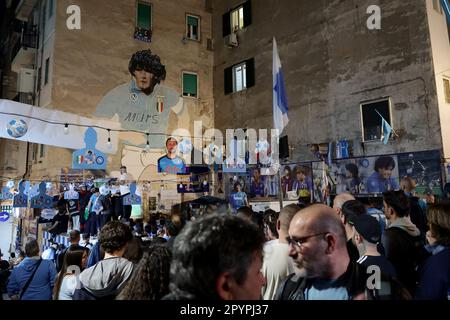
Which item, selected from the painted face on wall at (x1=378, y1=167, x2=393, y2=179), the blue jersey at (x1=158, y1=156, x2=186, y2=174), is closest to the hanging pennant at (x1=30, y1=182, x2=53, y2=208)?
the blue jersey at (x1=158, y1=156, x2=186, y2=174)

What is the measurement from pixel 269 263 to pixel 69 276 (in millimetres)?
1935

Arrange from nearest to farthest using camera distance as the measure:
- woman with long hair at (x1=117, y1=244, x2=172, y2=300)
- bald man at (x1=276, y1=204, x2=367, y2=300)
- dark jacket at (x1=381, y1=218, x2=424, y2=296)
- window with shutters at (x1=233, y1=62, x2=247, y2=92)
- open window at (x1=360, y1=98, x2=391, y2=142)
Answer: woman with long hair at (x1=117, y1=244, x2=172, y2=300)
bald man at (x1=276, y1=204, x2=367, y2=300)
dark jacket at (x1=381, y1=218, x2=424, y2=296)
open window at (x1=360, y1=98, x2=391, y2=142)
window with shutters at (x1=233, y1=62, x2=247, y2=92)

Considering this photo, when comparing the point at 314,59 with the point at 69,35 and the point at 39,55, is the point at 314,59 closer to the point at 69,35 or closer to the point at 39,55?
the point at 69,35

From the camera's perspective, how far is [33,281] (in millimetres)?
4035

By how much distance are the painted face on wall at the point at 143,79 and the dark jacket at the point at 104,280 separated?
42.1 feet

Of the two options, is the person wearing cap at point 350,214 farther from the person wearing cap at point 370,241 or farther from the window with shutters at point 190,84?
the window with shutters at point 190,84

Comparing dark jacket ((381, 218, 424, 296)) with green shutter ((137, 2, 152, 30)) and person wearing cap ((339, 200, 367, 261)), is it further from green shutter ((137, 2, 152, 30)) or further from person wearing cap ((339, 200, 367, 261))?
green shutter ((137, 2, 152, 30))

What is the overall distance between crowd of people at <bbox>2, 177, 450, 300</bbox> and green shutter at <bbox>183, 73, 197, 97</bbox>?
1294 cm

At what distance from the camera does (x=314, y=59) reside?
12.8m

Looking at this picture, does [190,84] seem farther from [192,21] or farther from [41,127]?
[41,127]

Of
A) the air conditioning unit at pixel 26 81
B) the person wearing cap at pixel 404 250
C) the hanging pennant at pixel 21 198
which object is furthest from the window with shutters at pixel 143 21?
the person wearing cap at pixel 404 250

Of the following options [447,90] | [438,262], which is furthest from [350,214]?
[447,90]

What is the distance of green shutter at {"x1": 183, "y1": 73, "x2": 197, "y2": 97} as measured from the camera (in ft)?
53.5

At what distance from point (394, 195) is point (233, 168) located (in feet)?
27.4
